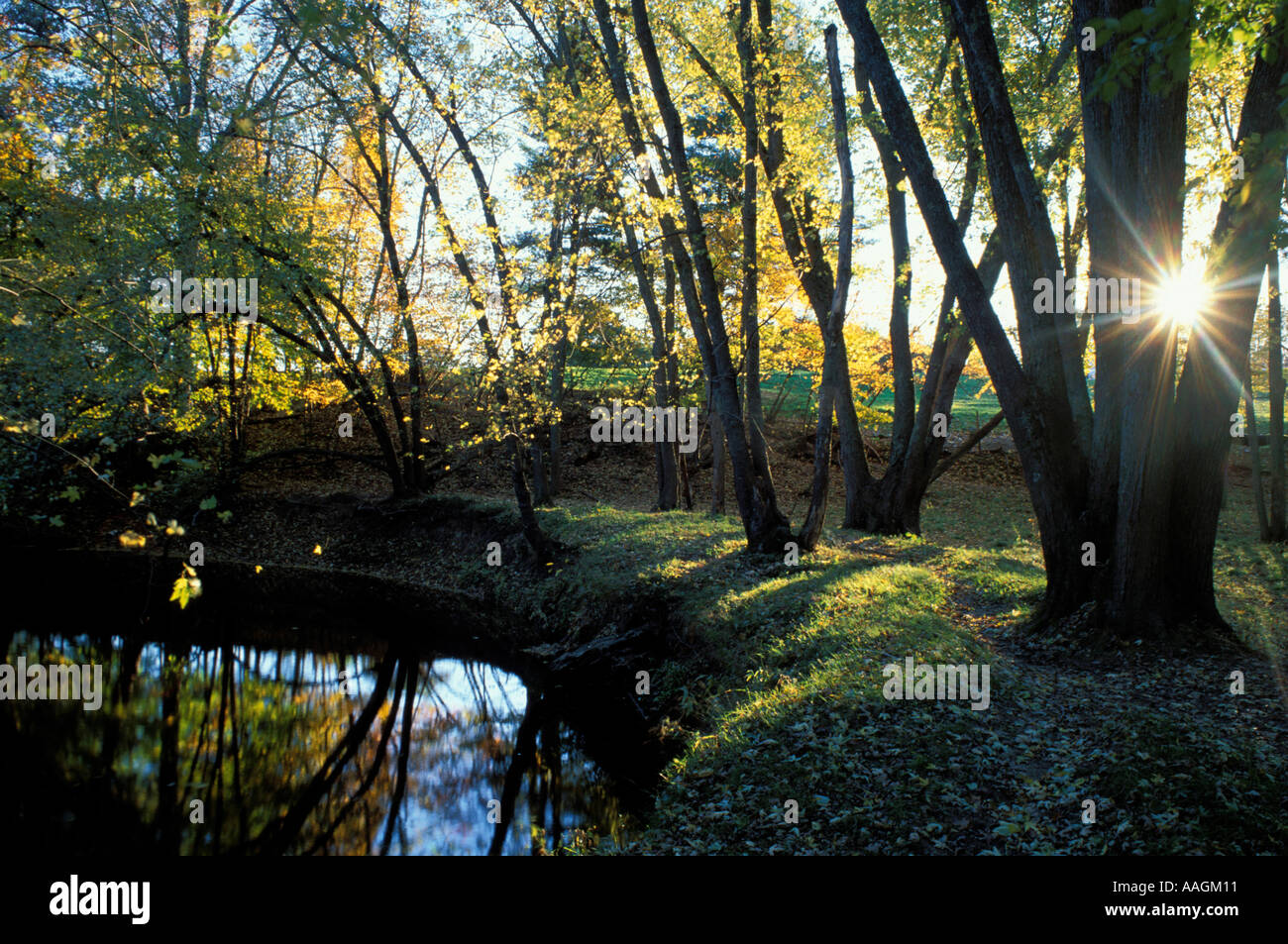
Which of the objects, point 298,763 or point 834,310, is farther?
point 834,310

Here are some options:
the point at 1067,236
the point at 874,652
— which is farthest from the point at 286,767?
the point at 1067,236

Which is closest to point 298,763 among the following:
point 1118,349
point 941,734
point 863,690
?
point 863,690

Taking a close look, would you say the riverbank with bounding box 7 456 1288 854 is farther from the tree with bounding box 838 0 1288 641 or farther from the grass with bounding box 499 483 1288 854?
the tree with bounding box 838 0 1288 641

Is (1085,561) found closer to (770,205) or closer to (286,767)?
(770,205)

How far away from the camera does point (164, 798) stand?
7445 millimetres

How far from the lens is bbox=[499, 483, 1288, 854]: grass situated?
4.53m

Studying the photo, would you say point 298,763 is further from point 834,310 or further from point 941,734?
point 834,310

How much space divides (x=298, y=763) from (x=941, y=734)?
22.6 ft

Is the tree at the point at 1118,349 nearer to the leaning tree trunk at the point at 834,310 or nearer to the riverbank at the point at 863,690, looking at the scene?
the riverbank at the point at 863,690

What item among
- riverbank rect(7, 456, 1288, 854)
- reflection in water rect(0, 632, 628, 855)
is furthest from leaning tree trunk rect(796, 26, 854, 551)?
reflection in water rect(0, 632, 628, 855)

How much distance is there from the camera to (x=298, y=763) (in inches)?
334

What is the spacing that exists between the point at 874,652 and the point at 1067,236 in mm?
11008

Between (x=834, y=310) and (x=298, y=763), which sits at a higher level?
(x=834, y=310)

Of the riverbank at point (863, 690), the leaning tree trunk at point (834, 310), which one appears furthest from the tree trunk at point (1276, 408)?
the leaning tree trunk at point (834, 310)
